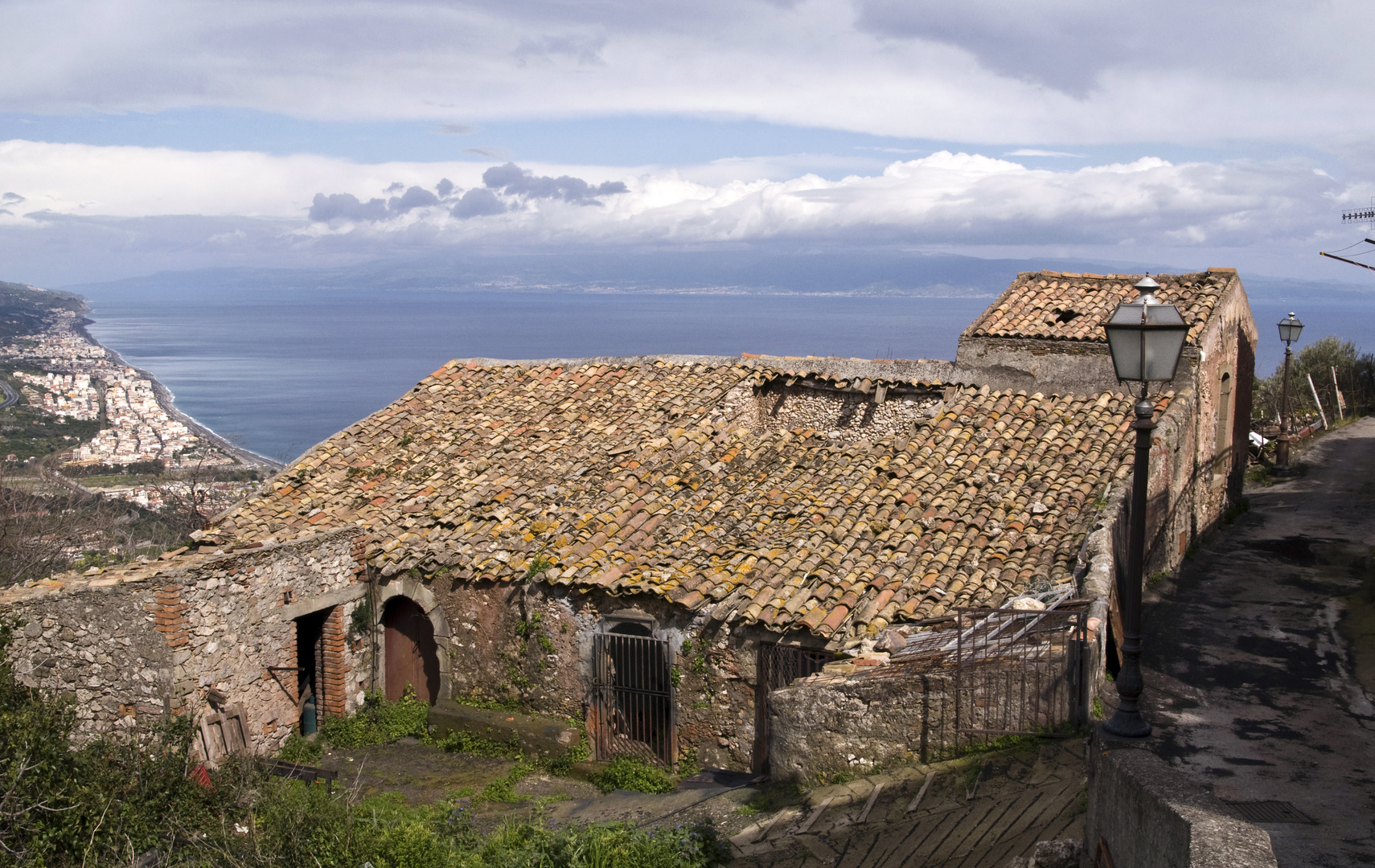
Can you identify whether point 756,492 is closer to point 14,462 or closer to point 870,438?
point 870,438

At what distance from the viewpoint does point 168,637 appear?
12.1m

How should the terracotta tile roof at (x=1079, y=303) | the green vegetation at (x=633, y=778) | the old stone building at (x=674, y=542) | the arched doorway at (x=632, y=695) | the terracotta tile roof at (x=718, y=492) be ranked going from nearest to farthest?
the old stone building at (x=674, y=542) < the terracotta tile roof at (x=718, y=492) < the green vegetation at (x=633, y=778) < the arched doorway at (x=632, y=695) < the terracotta tile roof at (x=1079, y=303)

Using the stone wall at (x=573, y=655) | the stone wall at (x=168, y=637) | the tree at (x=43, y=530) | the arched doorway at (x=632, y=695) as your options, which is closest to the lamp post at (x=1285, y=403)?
the stone wall at (x=573, y=655)

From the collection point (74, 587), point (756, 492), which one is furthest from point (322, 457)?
point (756, 492)

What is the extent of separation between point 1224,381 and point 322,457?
1603 centimetres

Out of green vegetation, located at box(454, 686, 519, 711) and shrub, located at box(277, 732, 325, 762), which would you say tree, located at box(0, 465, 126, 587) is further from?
green vegetation, located at box(454, 686, 519, 711)

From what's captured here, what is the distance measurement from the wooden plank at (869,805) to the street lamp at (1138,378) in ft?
6.99

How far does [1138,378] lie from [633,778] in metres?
8.35

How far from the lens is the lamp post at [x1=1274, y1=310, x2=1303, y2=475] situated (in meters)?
22.5

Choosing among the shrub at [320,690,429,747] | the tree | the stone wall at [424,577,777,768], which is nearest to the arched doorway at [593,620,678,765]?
the stone wall at [424,577,777,768]

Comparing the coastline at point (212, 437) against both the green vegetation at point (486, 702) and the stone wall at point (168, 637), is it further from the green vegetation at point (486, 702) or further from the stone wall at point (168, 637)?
the green vegetation at point (486, 702)

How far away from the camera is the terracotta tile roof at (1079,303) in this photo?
52.5 feet

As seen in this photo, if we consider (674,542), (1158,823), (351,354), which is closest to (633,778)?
(674,542)

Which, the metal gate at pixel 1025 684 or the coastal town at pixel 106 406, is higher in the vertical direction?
the metal gate at pixel 1025 684
